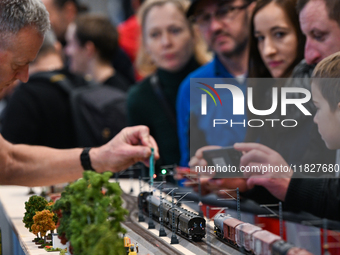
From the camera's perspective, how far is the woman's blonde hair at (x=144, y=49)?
975cm

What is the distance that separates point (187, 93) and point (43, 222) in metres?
4.01

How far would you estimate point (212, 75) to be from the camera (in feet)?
28.0

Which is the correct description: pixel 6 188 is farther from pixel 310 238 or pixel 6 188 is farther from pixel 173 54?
pixel 310 238

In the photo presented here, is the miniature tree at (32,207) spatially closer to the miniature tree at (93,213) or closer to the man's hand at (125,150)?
the man's hand at (125,150)

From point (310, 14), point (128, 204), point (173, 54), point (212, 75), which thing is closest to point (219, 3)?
point (212, 75)

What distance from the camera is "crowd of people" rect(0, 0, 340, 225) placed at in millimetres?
5320

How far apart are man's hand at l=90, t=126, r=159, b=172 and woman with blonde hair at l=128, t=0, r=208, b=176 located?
9.45 ft

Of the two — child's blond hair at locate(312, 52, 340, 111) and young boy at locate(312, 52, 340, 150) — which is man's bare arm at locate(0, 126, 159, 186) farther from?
child's blond hair at locate(312, 52, 340, 111)

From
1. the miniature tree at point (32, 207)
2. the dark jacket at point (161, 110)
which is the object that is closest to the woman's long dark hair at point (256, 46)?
the dark jacket at point (161, 110)

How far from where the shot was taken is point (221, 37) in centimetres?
831

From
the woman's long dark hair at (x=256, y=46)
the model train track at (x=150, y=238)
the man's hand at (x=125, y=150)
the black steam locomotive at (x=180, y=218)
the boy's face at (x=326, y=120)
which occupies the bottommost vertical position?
the model train track at (x=150, y=238)

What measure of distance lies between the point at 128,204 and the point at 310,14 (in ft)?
12.5

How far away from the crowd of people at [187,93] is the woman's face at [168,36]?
0.07 feet

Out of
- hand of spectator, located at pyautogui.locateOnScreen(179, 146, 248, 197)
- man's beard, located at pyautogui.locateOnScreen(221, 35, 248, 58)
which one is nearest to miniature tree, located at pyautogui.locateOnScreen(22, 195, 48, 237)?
hand of spectator, located at pyautogui.locateOnScreen(179, 146, 248, 197)
